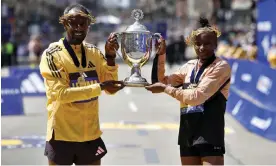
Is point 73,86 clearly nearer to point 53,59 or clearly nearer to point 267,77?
point 53,59

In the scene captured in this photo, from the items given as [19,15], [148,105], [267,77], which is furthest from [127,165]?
[19,15]

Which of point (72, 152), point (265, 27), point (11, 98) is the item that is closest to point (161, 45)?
point (72, 152)

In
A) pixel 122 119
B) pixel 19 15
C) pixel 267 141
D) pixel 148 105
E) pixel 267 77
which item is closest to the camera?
pixel 267 141

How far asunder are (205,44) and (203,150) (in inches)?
33.9

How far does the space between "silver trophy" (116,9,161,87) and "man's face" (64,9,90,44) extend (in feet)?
1.36

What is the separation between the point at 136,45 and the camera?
583 centimetres

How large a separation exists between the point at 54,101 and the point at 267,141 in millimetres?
7418

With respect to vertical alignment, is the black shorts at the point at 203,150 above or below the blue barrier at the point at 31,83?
above

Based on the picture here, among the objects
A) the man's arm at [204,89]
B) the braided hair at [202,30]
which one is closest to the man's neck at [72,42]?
the man's arm at [204,89]

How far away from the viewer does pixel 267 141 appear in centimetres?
1224

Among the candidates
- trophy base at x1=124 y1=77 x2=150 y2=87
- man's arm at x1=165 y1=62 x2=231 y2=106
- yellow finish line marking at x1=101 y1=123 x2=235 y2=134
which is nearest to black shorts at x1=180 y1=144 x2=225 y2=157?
man's arm at x1=165 y1=62 x2=231 y2=106

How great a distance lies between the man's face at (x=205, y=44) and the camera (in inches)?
220

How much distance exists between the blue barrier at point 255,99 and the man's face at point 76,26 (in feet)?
24.1

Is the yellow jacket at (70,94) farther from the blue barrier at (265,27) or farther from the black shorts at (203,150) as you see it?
the blue barrier at (265,27)
